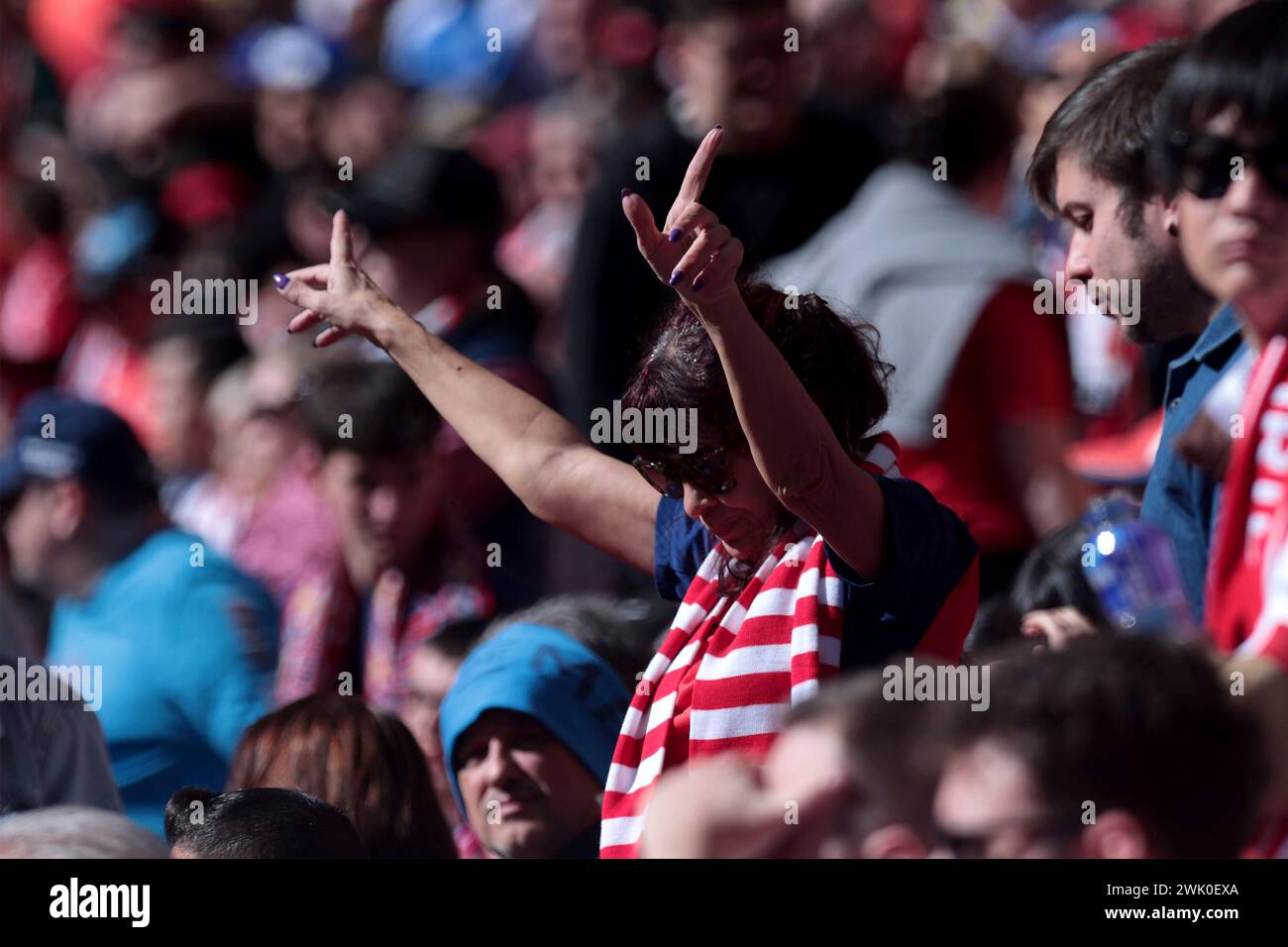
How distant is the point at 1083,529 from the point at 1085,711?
→ 939mm

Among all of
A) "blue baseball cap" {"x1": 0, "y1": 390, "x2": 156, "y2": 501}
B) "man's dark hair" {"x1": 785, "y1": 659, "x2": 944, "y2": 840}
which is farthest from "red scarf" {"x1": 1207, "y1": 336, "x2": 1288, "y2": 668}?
"blue baseball cap" {"x1": 0, "y1": 390, "x2": 156, "y2": 501}

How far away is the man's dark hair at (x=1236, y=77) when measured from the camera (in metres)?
2.16

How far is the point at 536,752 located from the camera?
121 inches

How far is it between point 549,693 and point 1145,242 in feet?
3.68

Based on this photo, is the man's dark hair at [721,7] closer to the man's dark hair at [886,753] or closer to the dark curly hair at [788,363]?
the dark curly hair at [788,363]

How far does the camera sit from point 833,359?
2412mm

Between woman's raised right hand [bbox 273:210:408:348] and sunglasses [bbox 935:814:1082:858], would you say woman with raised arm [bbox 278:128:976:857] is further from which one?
woman's raised right hand [bbox 273:210:408:348]

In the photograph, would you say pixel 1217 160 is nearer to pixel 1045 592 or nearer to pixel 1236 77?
pixel 1236 77

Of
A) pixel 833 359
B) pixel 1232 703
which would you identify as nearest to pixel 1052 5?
pixel 833 359

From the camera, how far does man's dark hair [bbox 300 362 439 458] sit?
410 cm

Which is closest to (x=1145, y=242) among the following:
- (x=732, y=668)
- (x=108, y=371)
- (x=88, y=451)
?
(x=732, y=668)

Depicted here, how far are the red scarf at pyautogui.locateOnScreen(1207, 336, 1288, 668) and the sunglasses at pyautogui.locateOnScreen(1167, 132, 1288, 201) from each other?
0.17m
